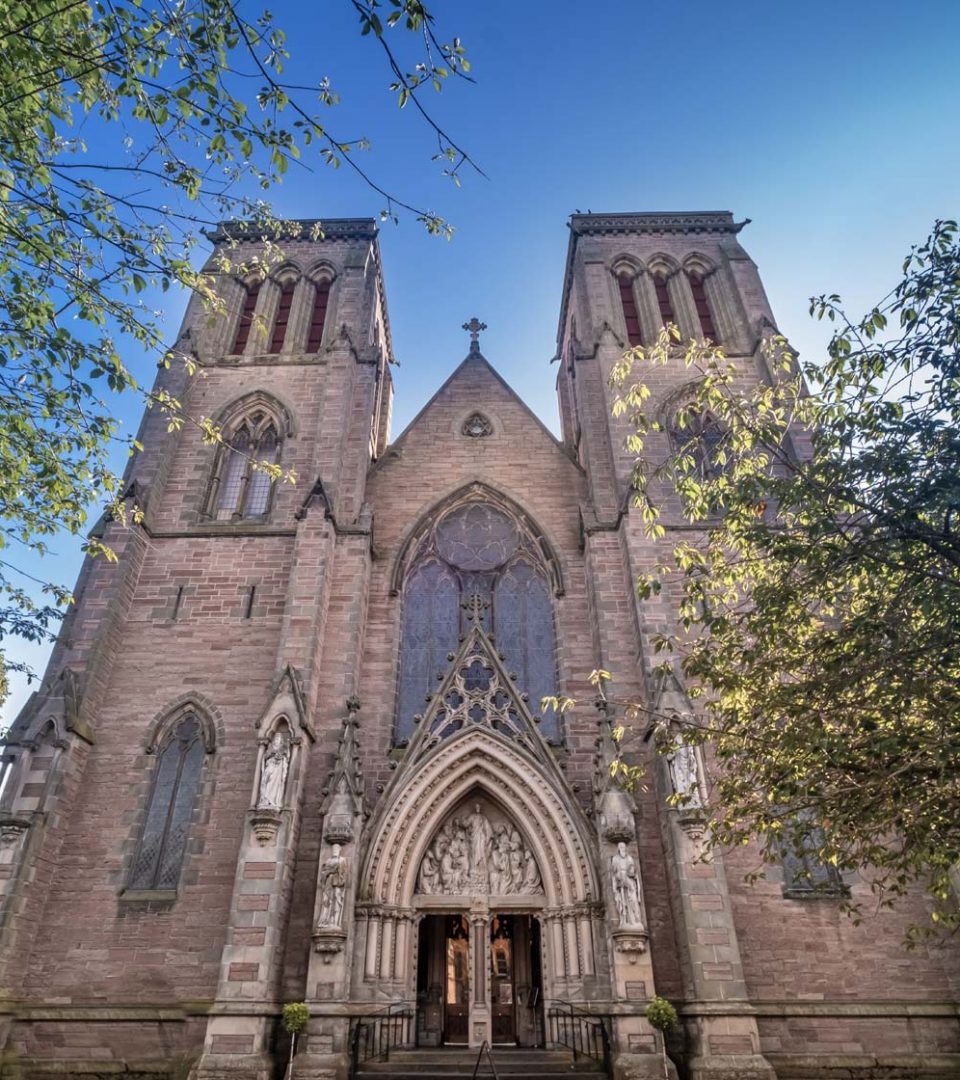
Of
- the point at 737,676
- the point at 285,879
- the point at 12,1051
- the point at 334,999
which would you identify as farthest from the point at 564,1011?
the point at 12,1051

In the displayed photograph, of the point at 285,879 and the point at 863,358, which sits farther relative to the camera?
the point at 285,879

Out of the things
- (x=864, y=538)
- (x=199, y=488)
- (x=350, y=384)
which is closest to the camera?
(x=864, y=538)

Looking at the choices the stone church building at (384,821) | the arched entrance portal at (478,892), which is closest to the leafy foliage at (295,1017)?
the stone church building at (384,821)

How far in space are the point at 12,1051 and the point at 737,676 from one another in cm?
1213

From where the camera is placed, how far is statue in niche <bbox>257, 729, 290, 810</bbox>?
12.1 meters

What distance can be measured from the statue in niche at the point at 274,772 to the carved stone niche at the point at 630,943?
18.6 feet

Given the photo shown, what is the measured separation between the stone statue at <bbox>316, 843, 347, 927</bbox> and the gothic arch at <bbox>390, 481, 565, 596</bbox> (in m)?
6.16

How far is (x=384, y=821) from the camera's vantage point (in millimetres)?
12852

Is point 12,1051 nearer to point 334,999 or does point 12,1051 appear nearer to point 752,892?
point 334,999

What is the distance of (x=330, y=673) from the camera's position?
14.5 m

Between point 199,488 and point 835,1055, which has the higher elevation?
point 199,488

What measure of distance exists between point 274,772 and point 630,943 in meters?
6.24

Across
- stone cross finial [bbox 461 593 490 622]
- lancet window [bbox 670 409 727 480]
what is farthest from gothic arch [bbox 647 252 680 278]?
stone cross finial [bbox 461 593 490 622]

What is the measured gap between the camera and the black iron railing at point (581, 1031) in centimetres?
1079
